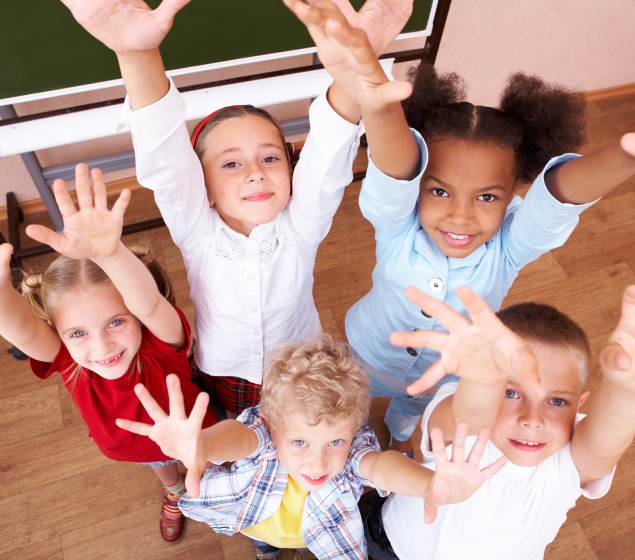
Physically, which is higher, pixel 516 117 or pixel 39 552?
pixel 516 117

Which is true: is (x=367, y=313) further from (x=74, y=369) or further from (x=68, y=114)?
(x=68, y=114)

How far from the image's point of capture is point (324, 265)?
210 centimetres

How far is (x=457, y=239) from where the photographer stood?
105 centimetres

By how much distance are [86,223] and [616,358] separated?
2.62 feet

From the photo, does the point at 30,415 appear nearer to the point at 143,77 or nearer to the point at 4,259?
the point at 4,259

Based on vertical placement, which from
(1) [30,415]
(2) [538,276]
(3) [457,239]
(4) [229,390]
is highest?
(3) [457,239]

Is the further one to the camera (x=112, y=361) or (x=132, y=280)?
(x=112, y=361)

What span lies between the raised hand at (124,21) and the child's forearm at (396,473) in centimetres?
84

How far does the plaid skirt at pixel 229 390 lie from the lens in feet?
4.61

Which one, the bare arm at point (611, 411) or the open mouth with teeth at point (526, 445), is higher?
the bare arm at point (611, 411)

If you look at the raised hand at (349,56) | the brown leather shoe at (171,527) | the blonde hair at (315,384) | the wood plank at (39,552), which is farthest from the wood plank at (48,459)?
the raised hand at (349,56)

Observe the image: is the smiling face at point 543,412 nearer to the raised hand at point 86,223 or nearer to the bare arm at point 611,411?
the bare arm at point 611,411

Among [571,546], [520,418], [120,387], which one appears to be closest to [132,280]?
[120,387]

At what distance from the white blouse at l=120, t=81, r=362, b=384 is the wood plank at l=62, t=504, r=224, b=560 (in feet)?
1.94
